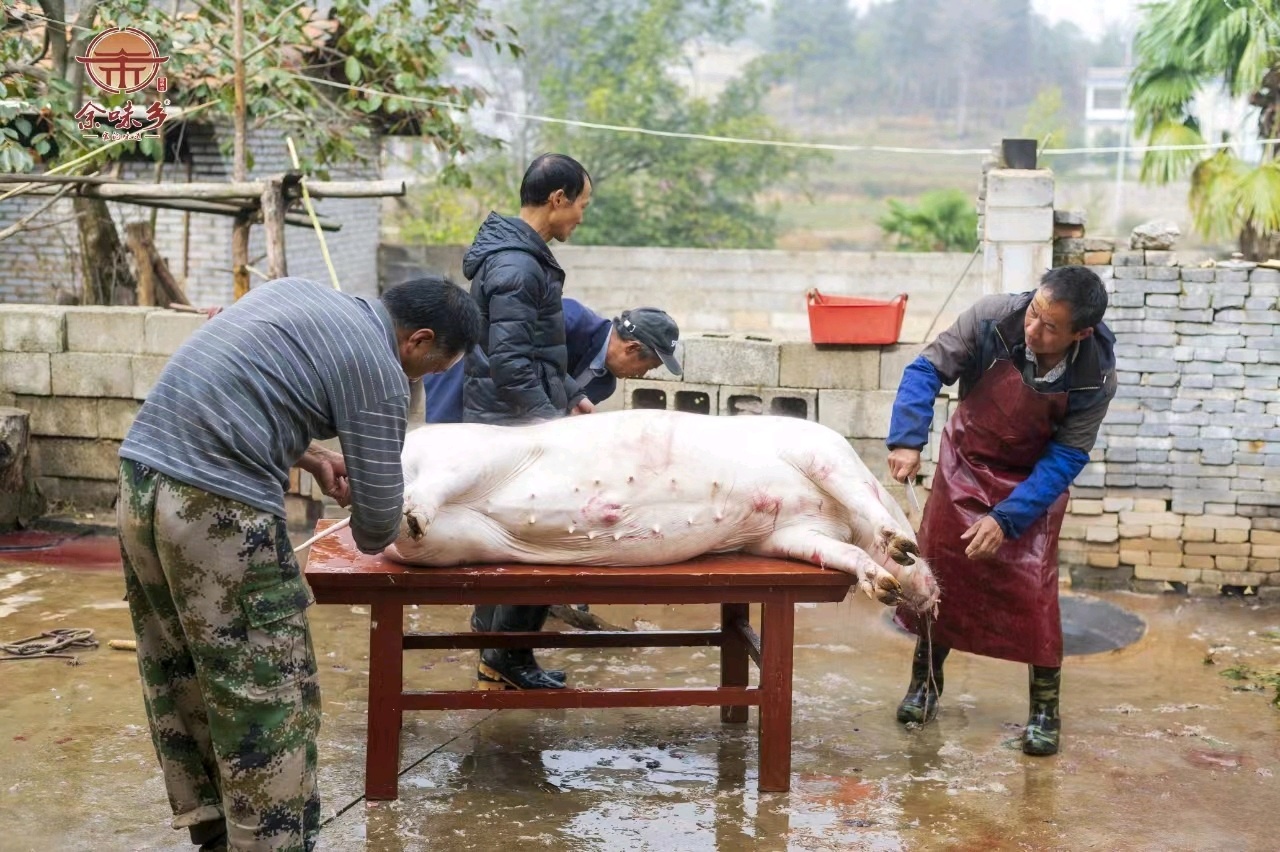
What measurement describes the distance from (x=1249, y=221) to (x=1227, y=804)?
220 inches

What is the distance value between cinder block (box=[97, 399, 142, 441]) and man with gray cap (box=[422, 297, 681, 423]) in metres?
3.16

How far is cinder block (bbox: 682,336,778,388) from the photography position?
7016mm

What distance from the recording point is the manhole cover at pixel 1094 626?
234 inches

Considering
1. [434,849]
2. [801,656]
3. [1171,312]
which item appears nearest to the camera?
[434,849]

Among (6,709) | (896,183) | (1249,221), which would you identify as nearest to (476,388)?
(6,709)

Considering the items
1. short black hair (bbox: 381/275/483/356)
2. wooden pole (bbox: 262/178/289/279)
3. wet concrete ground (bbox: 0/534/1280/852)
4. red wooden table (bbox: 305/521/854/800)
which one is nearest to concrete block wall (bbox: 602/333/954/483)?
wet concrete ground (bbox: 0/534/1280/852)

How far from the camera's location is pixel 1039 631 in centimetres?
453

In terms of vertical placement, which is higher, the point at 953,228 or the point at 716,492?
the point at 953,228

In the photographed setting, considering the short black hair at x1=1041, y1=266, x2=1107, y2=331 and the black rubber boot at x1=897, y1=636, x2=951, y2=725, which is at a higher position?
the short black hair at x1=1041, y1=266, x2=1107, y2=331

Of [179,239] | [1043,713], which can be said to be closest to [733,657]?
[1043,713]

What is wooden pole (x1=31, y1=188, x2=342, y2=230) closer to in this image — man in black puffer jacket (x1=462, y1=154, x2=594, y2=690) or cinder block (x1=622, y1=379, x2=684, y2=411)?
cinder block (x1=622, y1=379, x2=684, y2=411)

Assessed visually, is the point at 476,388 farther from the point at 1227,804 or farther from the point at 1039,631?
the point at 1227,804

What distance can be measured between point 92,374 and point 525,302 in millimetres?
4059

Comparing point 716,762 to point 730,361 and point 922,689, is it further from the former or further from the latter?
point 730,361
